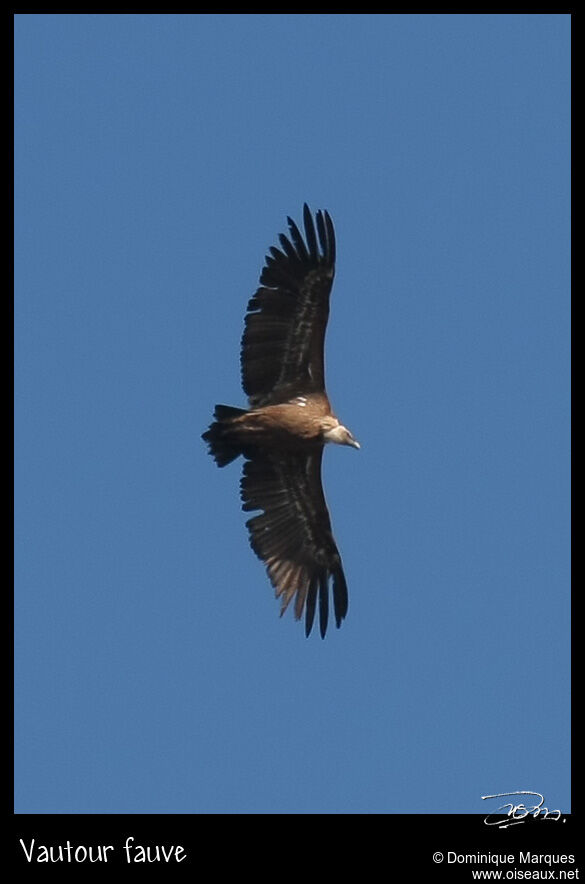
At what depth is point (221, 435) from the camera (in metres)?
18.9

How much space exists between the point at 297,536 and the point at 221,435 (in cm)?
186

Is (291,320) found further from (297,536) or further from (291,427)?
(297,536)

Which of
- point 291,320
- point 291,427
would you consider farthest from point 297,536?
point 291,320

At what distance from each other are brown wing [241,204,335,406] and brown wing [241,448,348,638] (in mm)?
981

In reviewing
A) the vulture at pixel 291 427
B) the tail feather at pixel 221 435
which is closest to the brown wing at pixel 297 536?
the vulture at pixel 291 427

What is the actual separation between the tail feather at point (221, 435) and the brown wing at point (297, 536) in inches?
34.8

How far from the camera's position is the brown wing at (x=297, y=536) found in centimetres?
1988

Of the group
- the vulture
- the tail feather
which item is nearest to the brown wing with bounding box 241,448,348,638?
the vulture

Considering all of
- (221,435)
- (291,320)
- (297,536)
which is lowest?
(297,536)

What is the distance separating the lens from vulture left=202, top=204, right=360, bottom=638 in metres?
18.8

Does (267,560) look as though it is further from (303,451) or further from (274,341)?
(274,341)
